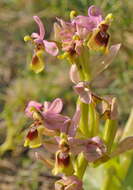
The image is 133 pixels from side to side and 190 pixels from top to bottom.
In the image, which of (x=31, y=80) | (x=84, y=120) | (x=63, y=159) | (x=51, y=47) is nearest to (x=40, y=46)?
(x=51, y=47)

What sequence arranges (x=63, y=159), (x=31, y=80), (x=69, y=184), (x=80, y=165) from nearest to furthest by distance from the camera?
1. (x=63, y=159)
2. (x=69, y=184)
3. (x=80, y=165)
4. (x=31, y=80)

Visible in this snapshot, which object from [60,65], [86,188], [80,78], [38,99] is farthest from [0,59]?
[80,78]

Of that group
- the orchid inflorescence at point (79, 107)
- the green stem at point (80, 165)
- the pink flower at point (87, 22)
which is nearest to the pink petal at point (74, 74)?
the orchid inflorescence at point (79, 107)

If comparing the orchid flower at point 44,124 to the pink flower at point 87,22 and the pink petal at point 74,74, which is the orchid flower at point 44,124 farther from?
the pink flower at point 87,22

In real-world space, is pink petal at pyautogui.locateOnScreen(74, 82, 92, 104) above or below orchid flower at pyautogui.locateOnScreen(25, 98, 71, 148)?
above

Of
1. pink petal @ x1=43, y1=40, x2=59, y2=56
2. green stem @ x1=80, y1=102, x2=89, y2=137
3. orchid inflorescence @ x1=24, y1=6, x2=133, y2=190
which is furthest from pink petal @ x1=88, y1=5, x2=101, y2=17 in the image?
green stem @ x1=80, y1=102, x2=89, y2=137

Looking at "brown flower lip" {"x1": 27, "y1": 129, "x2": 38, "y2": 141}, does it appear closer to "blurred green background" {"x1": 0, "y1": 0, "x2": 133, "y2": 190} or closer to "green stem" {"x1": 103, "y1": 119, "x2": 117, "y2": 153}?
"green stem" {"x1": 103, "y1": 119, "x2": 117, "y2": 153}

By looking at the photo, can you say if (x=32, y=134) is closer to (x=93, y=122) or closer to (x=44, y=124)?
(x=44, y=124)

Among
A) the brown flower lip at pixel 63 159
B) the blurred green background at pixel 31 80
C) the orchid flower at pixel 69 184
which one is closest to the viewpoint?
the brown flower lip at pixel 63 159

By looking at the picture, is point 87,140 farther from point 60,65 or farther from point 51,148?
point 60,65
